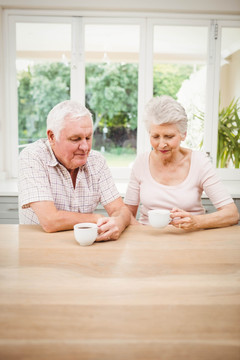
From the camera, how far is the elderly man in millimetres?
1475

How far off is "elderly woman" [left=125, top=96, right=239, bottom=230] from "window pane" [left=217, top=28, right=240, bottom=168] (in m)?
1.54

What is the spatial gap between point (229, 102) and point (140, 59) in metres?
0.94

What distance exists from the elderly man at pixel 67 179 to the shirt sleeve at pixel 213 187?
0.46m

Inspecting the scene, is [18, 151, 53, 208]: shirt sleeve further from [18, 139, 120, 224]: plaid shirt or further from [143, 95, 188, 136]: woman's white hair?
[143, 95, 188, 136]: woman's white hair

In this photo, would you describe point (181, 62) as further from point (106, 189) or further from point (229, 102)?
point (106, 189)

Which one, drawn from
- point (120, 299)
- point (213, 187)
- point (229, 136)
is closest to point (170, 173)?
point (213, 187)

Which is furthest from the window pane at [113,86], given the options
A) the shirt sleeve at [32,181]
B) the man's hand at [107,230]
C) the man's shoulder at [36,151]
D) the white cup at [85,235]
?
the white cup at [85,235]

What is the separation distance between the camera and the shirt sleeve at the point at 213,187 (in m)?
1.73

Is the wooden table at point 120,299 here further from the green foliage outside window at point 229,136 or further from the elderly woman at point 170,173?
the green foliage outside window at point 229,136

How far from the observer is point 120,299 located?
86 centimetres

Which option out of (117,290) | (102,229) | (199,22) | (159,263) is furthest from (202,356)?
(199,22)

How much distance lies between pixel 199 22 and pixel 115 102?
1052 mm

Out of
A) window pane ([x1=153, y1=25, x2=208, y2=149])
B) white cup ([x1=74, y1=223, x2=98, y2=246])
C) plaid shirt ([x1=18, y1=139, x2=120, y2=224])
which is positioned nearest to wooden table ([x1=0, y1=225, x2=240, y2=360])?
white cup ([x1=74, y1=223, x2=98, y2=246])

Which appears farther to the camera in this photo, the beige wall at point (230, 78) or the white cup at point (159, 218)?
the beige wall at point (230, 78)
